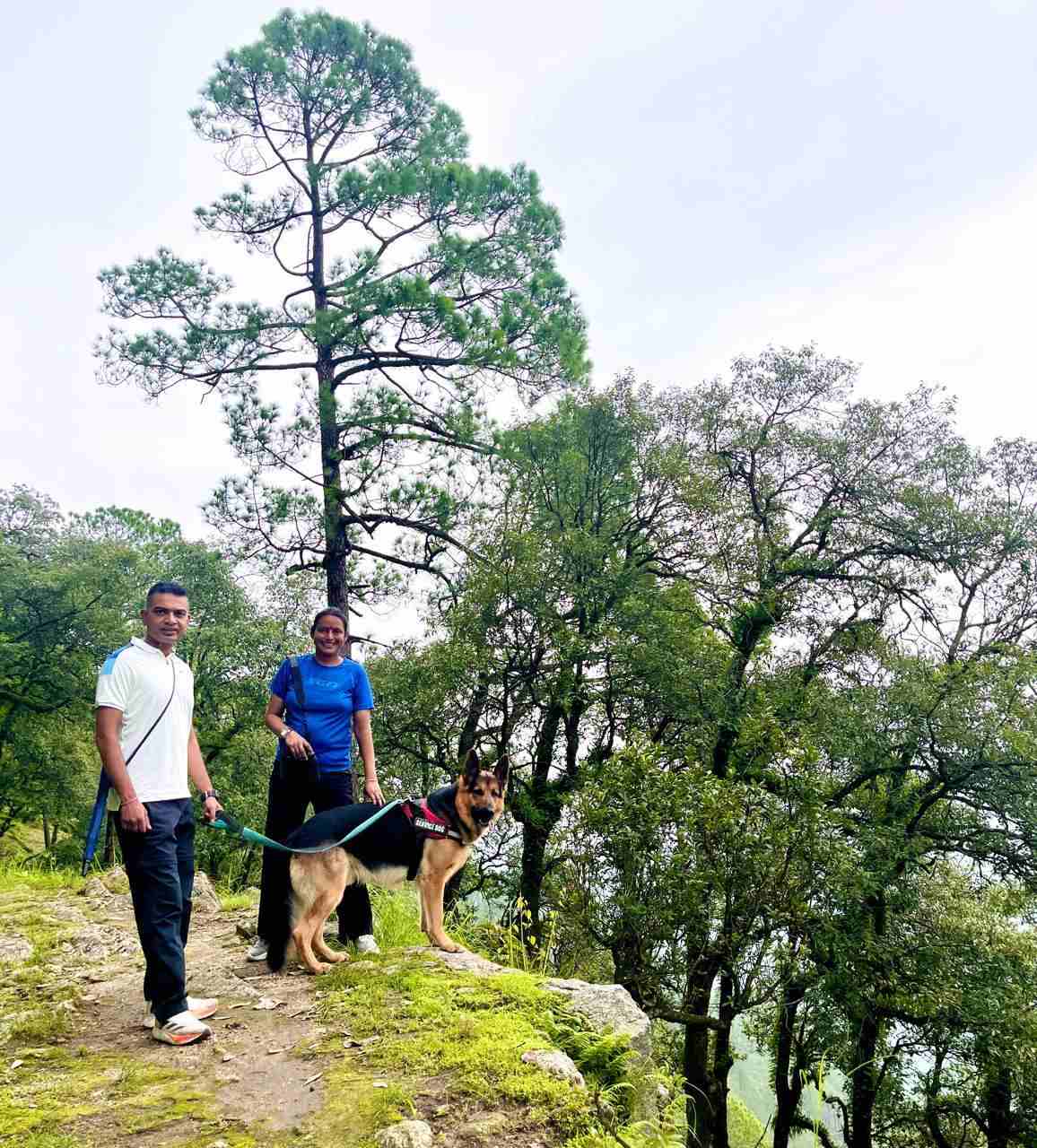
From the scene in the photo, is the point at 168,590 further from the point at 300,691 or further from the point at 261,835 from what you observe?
the point at 261,835

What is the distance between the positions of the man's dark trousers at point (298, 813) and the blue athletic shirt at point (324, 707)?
123 millimetres

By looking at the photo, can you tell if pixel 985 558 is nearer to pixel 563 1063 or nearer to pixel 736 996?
pixel 736 996

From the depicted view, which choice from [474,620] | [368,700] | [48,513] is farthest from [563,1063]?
[48,513]

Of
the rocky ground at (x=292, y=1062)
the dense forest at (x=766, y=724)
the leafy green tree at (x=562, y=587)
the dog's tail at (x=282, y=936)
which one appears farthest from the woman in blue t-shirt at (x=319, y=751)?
the leafy green tree at (x=562, y=587)

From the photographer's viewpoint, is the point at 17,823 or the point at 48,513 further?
the point at 48,513

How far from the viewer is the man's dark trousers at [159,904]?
3.74 m

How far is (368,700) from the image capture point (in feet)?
17.5

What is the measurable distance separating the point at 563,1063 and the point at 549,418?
14.3m

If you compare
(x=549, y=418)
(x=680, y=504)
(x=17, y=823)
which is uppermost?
(x=549, y=418)

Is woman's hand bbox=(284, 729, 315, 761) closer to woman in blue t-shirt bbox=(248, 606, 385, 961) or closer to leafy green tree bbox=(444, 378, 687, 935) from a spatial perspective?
woman in blue t-shirt bbox=(248, 606, 385, 961)

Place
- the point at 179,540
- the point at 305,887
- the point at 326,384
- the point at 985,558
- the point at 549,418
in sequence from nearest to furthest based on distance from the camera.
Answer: the point at 305,887, the point at 326,384, the point at 985,558, the point at 549,418, the point at 179,540

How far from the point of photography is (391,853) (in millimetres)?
4855

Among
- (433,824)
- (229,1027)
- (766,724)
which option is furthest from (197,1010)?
(766,724)

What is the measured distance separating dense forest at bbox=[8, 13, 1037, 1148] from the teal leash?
9.61 feet
